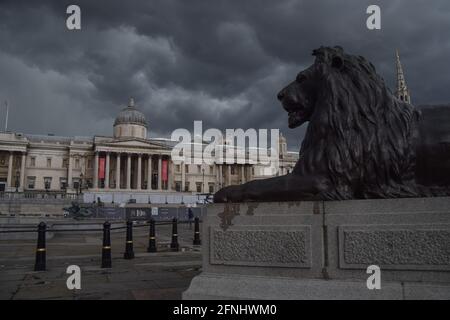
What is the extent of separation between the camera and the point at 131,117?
8544 cm

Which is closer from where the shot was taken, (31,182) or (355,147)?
(355,147)

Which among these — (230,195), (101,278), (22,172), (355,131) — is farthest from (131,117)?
(355,131)

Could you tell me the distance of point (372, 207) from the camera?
12.5 feet

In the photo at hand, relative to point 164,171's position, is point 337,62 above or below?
below

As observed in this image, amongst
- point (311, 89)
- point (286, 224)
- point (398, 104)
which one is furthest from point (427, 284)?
point (311, 89)

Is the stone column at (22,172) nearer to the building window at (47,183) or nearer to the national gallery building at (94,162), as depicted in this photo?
the national gallery building at (94,162)

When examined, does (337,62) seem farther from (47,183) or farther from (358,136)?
(47,183)

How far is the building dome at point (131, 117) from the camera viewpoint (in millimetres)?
85125

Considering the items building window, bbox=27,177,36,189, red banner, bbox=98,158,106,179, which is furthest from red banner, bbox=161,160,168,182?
building window, bbox=27,177,36,189

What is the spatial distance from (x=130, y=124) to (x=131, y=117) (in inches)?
64.0

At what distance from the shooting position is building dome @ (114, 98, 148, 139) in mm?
84750

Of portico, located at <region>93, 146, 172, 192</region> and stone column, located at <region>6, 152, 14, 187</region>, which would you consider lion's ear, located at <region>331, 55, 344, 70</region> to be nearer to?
portico, located at <region>93, 146, 172, 192</region>

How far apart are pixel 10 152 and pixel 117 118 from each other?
21843 millimetres
